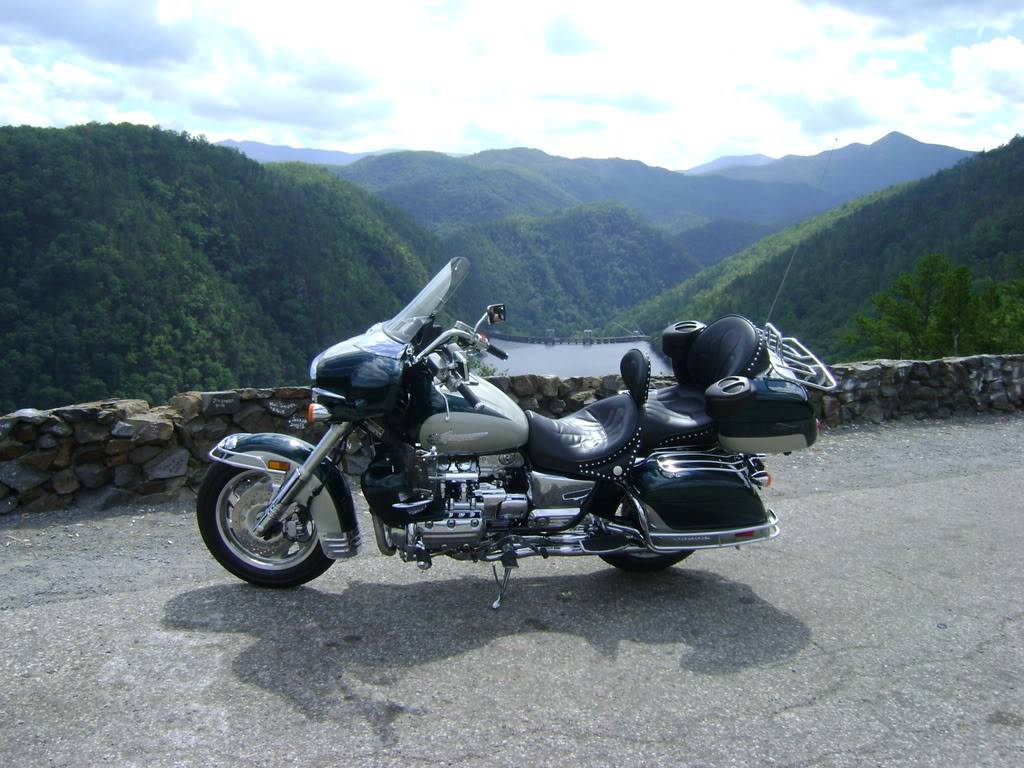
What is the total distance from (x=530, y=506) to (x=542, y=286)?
3101 inches

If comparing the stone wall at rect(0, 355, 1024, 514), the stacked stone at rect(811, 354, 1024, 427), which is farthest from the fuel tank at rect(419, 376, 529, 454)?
the stacked stone at rect(811, 354, 1024, 427)

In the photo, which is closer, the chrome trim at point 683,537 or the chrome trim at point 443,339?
the chrome trim at point 443,339

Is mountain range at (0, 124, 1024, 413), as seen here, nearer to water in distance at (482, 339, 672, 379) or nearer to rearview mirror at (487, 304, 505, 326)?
water in distance at (482, 339, 672, 379)

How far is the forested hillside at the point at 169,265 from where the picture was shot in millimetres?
47625

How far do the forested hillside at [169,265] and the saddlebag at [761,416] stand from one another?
134 ft

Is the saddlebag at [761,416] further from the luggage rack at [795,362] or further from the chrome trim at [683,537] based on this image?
the chrome trim at [683,537]

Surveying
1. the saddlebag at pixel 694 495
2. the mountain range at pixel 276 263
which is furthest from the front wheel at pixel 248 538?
the mountain range at pixel 276 263

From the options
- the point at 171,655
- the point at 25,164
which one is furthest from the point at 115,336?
the point at 171,655

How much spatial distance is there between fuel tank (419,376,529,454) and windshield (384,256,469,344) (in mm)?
329

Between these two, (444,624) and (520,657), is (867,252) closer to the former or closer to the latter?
(444,624)

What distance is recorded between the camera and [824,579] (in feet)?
15.1

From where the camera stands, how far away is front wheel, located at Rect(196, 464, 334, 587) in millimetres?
4152

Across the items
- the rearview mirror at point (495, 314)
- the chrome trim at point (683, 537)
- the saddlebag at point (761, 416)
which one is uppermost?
the rearview mirror at point (495, 314)

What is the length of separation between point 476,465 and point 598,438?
2.03 ft
